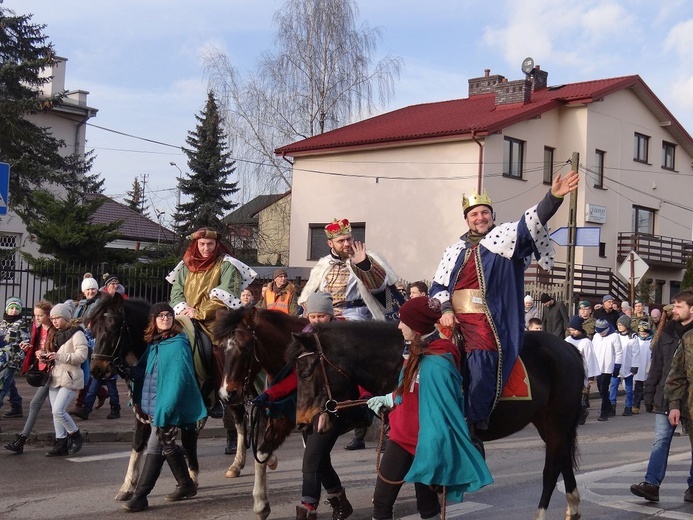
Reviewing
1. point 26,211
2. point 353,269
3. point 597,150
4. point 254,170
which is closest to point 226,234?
point 254,170

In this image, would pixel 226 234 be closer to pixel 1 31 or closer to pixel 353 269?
pixel 1 31

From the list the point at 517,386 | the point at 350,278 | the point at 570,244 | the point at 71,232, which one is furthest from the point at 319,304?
the point at 570,244

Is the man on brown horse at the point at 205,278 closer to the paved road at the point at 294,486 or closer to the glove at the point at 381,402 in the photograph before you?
the paved road at the point at 294,486

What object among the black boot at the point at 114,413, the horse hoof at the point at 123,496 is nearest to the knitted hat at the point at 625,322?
the black boot at the point at 114,413

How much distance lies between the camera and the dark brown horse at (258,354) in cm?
656

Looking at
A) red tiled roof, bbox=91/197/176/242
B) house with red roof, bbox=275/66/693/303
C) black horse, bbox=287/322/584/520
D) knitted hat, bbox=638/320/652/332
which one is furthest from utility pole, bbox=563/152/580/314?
red tiled roof, bbox=91/197/176/242

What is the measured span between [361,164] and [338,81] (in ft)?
20.2

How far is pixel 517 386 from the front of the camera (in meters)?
6.28

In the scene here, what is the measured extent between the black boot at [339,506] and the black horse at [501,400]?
1.14 meters

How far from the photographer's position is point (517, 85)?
32.2 meters

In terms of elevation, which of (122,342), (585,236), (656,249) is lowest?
(122,342)

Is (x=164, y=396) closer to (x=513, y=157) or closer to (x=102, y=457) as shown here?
(x=102, y=457)

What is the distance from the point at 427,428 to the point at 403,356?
1015 mm

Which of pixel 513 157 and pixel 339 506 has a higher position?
pixel 513 157
